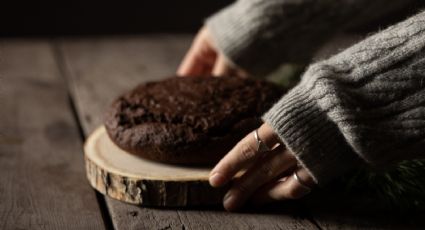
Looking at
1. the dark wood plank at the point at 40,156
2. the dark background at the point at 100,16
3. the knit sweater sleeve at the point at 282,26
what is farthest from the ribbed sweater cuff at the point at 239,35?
the dark background at the point at 100,16

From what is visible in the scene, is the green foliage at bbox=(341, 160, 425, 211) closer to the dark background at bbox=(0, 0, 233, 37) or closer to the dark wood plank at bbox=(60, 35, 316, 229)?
the dark wood plank at bbox=(60, 35, 316, 229)

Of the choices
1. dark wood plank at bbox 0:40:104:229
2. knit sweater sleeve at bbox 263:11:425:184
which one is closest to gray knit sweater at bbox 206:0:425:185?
knit sweater sleeve at bbox 263:11:425:184

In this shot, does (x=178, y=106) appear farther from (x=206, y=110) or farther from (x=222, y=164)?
(x=222, y=164)

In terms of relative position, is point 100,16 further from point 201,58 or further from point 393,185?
point 393,185

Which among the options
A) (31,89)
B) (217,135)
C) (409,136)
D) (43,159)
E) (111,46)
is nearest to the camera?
(409,136)

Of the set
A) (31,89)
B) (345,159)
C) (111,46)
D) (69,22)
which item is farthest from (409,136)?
(69,22)

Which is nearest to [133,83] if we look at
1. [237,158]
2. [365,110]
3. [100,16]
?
[237,158]
